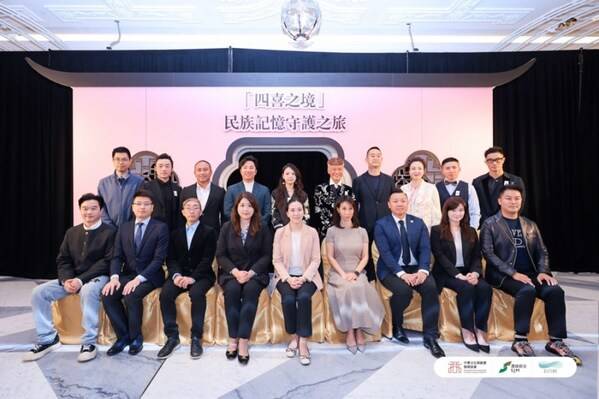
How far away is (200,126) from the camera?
4582 mm

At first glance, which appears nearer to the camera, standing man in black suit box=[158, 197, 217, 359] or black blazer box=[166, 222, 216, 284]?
standing man in black suit box=[158, 197, 217, 359]

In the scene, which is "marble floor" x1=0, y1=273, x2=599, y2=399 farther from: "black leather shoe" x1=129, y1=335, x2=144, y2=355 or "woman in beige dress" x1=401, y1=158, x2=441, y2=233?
"woman in beige dress" x1=401, y1=158, x2=441, y2=233

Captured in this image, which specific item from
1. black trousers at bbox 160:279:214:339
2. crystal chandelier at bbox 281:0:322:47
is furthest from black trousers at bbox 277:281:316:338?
crystal chandelier at bbox 281:0:322:47

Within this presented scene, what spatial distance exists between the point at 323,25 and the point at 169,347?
3.82 meters

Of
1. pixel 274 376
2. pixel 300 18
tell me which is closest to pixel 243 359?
pixel 274 376

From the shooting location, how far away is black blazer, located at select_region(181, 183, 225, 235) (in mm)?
3230

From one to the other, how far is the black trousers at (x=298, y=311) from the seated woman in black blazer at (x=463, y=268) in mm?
1034

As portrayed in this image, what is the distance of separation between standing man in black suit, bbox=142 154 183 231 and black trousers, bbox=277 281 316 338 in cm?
133

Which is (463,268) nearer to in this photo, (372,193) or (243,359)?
(372,193)

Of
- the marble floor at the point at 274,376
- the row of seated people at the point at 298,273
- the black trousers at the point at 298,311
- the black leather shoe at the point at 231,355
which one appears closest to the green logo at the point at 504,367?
the marble floor at the point at 274,376

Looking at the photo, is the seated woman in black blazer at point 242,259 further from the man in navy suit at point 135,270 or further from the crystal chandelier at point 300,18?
the crystal chandelier at point 300,18

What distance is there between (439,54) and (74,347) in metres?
5.40

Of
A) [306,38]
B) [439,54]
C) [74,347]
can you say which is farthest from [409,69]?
[74,347]

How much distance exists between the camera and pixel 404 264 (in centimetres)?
287
